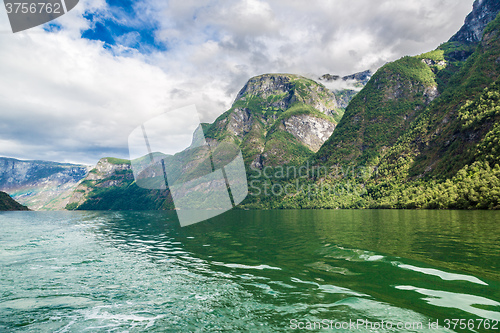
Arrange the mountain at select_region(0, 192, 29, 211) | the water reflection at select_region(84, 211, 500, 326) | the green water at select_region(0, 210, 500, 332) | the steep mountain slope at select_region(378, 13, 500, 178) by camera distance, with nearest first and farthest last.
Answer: the green water at select_region(0, 210, 500, 332), the water reflection at select_region(84, 211, 500, 326), the steep mountain slope at select_region(378, 13, 500, 178), the mountain at select_region(0, 192, 29, 211)

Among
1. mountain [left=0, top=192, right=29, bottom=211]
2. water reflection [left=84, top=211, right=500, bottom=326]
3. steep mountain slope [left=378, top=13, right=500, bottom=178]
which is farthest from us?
mountain [left=0, top=192, right=29, bottom=211]

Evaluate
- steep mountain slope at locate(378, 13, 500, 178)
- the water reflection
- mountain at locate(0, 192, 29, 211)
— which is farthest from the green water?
mountain at locate(0, 192, 29, 211)

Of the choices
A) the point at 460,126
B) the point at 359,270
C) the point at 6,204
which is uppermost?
the point at 460,126

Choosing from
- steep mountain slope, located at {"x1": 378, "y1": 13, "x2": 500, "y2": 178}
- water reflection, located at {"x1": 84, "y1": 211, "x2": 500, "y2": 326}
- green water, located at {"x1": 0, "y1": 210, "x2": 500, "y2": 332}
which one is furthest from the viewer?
steep mountain slope, located at {"x1": 378, "y1": 13, "x2": 500, "y2": 178}

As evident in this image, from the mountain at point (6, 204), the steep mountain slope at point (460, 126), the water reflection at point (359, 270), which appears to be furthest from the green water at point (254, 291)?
the mountain at point (6, 204)

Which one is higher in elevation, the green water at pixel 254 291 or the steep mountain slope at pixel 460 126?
the steep mountain slope at pixel 460 126

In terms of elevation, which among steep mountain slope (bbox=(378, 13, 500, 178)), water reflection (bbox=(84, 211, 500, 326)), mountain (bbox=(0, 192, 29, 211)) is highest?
steep mountain slope (bbox=(378, 13, 500, 178))

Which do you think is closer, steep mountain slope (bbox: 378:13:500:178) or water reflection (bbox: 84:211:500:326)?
water reflection (bbox: 84:211:500:326)

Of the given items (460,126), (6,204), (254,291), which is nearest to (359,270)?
(254,291)

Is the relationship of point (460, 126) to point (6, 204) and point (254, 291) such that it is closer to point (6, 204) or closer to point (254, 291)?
point (254, 291)

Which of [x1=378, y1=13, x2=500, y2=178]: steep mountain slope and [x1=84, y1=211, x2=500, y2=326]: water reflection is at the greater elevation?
[x1=378, y1=13, x2=500, y2=178]: steep mountain slope

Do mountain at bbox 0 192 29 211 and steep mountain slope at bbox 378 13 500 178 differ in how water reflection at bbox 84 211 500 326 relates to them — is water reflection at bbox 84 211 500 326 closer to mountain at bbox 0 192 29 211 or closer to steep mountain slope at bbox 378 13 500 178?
steep mountain slope at bbox 378 13 500 178

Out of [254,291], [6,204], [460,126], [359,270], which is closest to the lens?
[254,291]

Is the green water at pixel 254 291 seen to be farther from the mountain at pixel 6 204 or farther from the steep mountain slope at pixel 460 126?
the mountain at pixel 6 204
